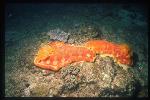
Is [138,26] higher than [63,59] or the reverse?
higher

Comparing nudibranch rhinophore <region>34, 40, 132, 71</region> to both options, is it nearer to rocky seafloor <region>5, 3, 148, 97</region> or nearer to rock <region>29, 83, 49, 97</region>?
rocky seafloor <region>5, 3, 148, 97</region>

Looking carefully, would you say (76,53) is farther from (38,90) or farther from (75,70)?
(38,90)

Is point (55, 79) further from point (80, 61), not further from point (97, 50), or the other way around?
point (97, 50)

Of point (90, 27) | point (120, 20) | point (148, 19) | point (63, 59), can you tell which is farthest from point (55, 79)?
point (148, 19)

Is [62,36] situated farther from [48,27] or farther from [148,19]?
[148,19]

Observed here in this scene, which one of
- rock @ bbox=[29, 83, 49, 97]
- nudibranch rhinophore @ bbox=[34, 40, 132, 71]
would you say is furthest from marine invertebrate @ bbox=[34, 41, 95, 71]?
rock @ bbox=[29, 83, 49, 97]

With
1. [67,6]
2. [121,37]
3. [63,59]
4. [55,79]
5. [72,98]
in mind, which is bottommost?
[72,98]
